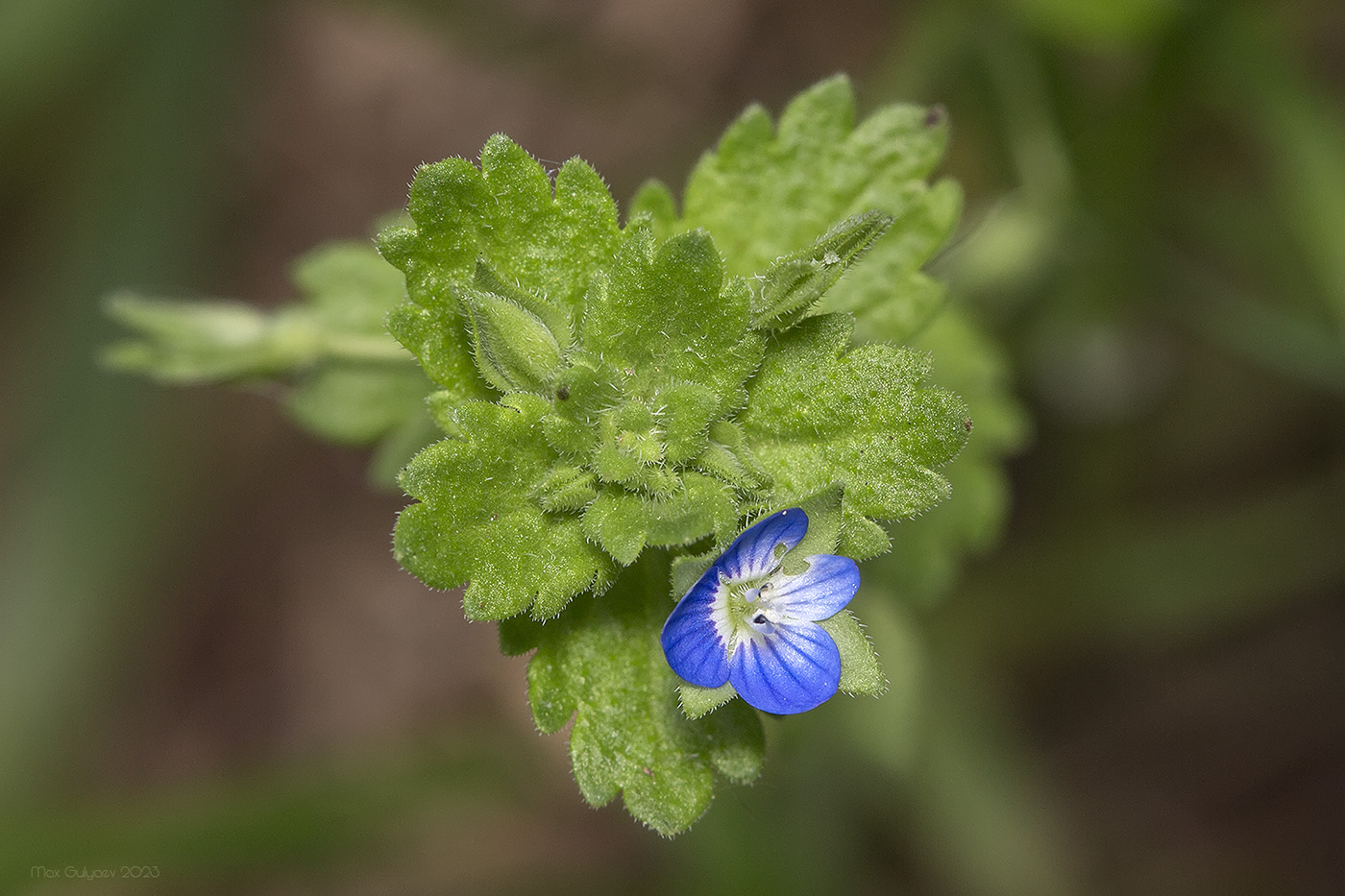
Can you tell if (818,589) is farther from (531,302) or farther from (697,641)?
(531,302)

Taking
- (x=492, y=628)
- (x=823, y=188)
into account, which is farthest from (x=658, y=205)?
(x=492, y=628)

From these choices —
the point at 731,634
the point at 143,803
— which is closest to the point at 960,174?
the point at 731,634

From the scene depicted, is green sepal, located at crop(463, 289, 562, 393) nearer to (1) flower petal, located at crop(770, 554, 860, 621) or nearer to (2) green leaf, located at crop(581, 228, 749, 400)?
(2) green leaf, located at crop(581, 228, 749, 400)

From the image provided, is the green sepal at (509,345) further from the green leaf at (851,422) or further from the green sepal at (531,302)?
the green leaf at (851,422)

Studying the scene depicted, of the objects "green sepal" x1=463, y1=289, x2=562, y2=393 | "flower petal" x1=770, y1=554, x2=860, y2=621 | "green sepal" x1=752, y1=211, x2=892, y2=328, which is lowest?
"flower petal" x1=770, y1=554, x2=860, y2=621

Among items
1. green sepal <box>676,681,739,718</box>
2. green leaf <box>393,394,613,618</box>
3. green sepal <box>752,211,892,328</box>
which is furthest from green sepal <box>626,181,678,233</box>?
green sepal <box>676,681,739,718</box>

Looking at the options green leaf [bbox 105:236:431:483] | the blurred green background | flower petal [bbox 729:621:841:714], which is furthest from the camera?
the blurred green background
